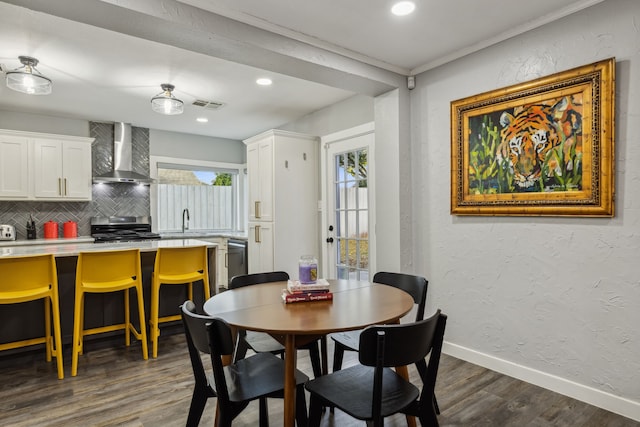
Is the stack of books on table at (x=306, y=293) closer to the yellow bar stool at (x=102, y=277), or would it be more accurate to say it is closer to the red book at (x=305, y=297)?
the red book at (x=305, y=297)

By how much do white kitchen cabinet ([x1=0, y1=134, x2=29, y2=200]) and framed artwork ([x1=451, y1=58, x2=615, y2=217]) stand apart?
5031mm

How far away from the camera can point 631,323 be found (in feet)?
7.07

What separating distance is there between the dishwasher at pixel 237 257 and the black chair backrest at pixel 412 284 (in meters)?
3.10

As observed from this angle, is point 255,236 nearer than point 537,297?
No

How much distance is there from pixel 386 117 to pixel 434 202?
0.89m

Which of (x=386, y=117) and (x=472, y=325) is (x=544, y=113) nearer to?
(x=386, y=117)

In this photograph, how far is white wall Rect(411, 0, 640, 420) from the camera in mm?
2164

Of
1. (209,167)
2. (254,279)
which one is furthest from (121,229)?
(254,279)

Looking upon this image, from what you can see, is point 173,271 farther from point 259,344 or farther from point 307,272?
point 307,272

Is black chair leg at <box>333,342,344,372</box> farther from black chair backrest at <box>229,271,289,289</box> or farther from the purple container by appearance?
black chair backrest at <box>229,271,289,289</box>

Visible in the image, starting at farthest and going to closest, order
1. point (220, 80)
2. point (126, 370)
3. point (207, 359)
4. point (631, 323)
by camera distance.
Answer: point (220, 80) < point (207, 359) < point (126, 370) < point (631, 323)

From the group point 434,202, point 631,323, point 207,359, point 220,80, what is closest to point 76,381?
point 207,359

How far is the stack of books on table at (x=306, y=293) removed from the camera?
1900 millimetres

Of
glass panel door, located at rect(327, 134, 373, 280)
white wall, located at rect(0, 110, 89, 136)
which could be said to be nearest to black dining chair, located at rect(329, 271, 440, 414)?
glass panel door, located at rect(327, 134, 373, 280)
